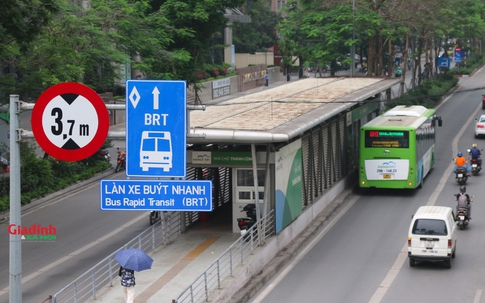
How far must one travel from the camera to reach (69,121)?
10.3m

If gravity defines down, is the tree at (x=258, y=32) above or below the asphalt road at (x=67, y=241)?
above

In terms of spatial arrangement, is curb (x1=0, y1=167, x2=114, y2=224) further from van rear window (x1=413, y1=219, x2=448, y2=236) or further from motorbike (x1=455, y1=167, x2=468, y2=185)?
motorbike (x1=455, y1=167, x2=468, y2=185)

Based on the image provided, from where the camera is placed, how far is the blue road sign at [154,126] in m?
13.2

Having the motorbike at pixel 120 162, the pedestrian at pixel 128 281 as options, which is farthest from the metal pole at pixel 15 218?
the motorbike at pixel 120 162

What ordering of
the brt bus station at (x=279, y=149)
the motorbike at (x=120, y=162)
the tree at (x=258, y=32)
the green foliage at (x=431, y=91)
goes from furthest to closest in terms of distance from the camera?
the tree at (x=258, y=32), the green foliage at (x=431, y=91), the motorbike at (x=120, y=162), the brt bus station at (x=279, y=149)

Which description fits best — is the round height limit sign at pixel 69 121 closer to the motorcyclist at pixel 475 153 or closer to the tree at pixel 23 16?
the tree at pixel 23 16

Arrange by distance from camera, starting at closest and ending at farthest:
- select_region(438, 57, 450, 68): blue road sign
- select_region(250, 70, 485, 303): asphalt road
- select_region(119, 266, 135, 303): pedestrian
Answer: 1. select_region(119, 266, 135, 303): pedestrian
2. select_region(250, 70, 485, 303): asphalt road
3. select_region(438, 57, 450, 68): blue road sign

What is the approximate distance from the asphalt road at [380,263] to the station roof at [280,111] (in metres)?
3.72

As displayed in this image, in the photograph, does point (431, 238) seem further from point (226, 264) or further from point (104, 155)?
point (104, 155)

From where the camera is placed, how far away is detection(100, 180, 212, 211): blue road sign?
13.0 metres

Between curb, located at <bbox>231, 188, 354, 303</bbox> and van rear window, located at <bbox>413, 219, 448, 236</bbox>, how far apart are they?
3.69 m

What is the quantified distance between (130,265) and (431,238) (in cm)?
870

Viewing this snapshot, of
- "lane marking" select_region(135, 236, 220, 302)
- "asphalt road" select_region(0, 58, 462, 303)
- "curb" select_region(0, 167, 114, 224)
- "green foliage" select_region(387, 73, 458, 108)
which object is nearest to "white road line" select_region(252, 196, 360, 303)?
"asphalt road" select_region(0, 58, 462, 303)

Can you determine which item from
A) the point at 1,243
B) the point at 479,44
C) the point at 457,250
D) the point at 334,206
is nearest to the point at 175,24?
the point at 334,206
